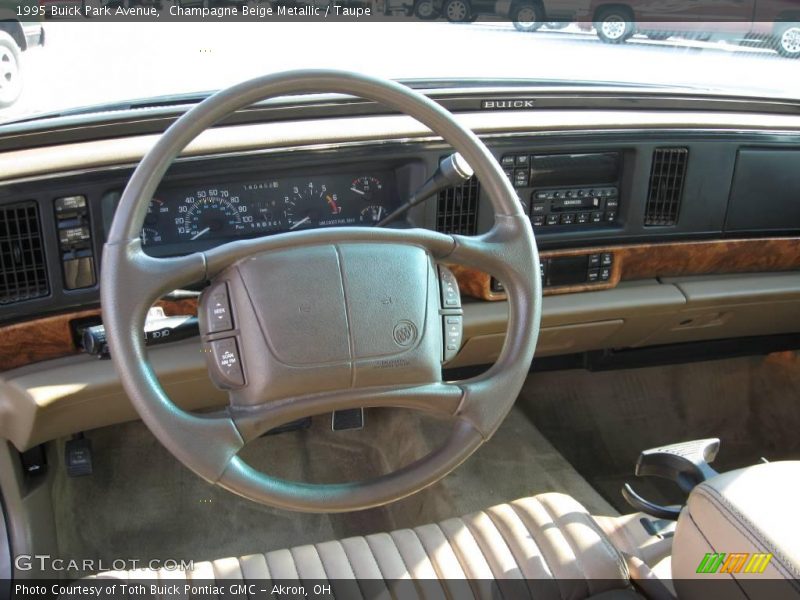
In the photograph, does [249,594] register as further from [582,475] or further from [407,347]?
[582,475]

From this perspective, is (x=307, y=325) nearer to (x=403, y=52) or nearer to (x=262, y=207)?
(x=262, y=207)

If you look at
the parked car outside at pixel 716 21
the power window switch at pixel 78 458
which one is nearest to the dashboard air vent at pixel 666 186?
the parked car outside at pixel 716 21

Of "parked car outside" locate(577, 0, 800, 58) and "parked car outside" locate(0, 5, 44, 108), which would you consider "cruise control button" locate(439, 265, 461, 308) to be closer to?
"parked car outside" locate(0, 5, 44, 108)

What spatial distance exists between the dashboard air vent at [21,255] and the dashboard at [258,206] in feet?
0.53

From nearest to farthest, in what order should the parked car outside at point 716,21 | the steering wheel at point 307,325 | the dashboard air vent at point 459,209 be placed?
the steering wheel at point 307,325, the dashboard air vent at point 459,209, the parked car outside at point 716,21

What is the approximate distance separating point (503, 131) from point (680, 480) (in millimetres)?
994

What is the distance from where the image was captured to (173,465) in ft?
9.25

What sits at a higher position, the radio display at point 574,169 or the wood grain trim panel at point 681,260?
the radio display at point 574,169

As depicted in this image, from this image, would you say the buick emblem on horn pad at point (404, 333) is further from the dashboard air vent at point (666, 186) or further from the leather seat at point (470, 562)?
the dashboard air vent at point (666, 186)

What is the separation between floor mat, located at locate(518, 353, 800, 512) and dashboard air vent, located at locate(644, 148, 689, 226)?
3.10 ft

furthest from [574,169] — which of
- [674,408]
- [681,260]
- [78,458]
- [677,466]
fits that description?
[78,458]

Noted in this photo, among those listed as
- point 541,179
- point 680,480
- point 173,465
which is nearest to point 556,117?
point 541,179

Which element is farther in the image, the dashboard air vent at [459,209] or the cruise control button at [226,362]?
the dashboard air vent at [459,209]

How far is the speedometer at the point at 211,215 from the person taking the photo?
1.98 metres
